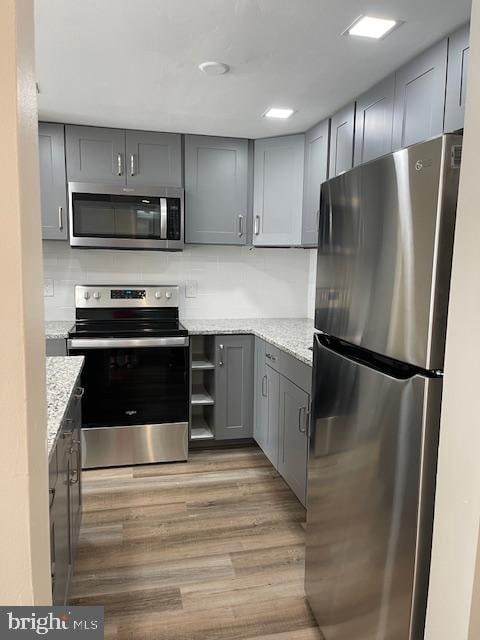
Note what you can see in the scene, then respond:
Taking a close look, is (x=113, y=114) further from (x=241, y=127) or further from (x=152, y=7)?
(x=152, y=7)

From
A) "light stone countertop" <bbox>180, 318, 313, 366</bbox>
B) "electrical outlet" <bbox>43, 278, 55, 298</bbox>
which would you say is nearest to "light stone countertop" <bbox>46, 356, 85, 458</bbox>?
"light stone countertop" <bbox>180, 318, 313, 366</bbox>

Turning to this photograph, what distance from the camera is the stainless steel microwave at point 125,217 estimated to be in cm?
309

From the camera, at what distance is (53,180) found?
310cm

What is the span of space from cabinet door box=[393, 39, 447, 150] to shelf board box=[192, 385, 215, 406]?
6.86 feet

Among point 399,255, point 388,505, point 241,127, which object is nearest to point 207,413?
point 241,127

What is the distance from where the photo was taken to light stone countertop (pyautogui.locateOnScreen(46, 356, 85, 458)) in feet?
4.22

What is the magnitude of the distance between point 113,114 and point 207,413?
2.20 m

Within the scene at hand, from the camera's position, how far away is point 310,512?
1808 millimetres

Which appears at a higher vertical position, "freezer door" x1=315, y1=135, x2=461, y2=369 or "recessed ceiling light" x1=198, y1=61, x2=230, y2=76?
"recessed ceiling light" x1=198, y1=61, x2=230, y2=76

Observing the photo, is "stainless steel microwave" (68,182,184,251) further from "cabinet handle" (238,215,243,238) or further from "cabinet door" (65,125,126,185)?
"cabinet handle" (238,215,243,238)

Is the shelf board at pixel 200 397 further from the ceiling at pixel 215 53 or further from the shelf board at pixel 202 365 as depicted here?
the ceiling at pixel 215 53

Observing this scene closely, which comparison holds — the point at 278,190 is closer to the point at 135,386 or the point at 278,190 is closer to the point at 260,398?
the point at 260,398

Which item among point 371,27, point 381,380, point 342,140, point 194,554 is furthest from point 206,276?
point 381,380

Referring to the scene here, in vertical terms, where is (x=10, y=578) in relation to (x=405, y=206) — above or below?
below
